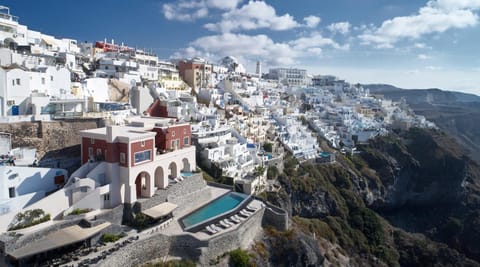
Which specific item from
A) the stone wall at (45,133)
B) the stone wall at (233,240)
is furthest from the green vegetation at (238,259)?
the stone wall at (45,133)

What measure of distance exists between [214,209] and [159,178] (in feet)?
15.1

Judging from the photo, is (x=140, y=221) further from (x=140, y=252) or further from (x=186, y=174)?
(x=186, y=174)

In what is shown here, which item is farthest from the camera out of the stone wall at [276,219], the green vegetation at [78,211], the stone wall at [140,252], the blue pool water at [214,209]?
the stone wall at [276,219]

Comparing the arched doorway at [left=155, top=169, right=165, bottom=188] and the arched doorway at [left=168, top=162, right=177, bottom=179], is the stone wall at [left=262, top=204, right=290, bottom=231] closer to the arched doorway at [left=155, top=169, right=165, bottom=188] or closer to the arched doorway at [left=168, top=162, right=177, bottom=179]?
the arched doorway at [left=168, top=162, right=177, bottom=179]

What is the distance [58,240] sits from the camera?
53.8 feet

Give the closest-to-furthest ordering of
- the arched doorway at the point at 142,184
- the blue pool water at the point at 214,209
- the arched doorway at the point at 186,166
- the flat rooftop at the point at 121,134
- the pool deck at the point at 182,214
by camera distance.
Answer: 1. the pool deck at the point at 182,214
2. the flat rooftop at the point at 121,134
3. the arched doorway at the point at 142,184
4. the blue pool water at the point at 214,209
5. the arched doorway at the point at 186,166

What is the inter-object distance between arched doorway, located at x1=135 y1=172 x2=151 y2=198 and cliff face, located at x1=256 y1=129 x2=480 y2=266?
1009 centimetres

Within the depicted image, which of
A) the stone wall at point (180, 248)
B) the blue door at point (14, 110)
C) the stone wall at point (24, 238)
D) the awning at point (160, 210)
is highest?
the blue door at point (14, 110)

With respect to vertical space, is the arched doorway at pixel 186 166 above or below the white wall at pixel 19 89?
below

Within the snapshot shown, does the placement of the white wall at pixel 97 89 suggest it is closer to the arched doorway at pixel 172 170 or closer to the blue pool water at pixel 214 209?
the arched doorway at pixel 172 170

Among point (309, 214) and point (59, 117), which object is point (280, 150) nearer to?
point (309, 214)

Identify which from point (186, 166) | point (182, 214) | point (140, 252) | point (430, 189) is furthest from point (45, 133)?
point (430, 189)

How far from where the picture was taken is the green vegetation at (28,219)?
17.0 meters

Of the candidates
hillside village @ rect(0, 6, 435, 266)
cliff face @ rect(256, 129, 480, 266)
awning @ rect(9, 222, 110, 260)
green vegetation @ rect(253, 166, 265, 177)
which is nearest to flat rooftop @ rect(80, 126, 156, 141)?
hillside village @ rect(0, 6, 435, 266)
